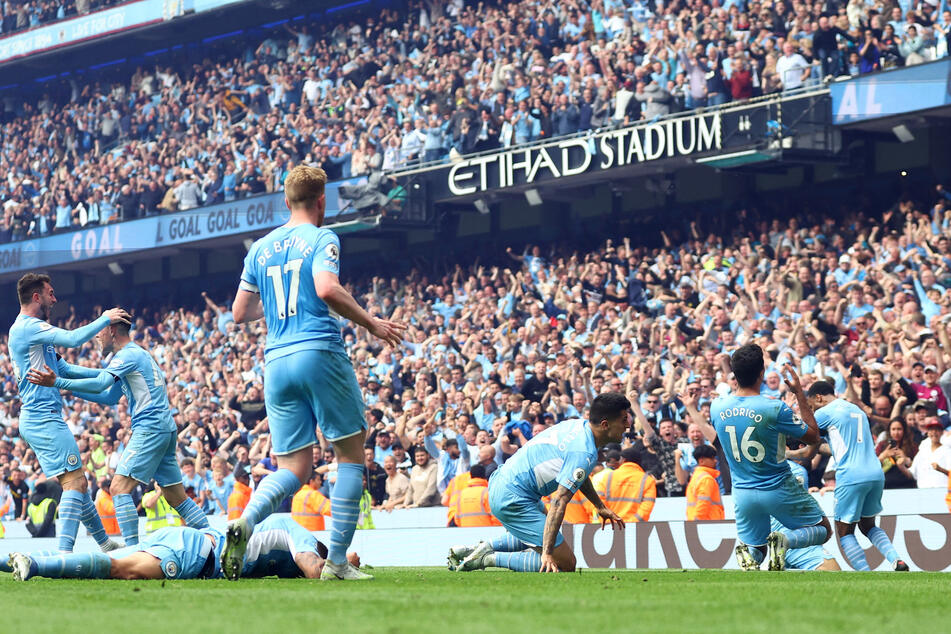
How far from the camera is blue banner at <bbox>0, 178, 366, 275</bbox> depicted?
27.6 metres

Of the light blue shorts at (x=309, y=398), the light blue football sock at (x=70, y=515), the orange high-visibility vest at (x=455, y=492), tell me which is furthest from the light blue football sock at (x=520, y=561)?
the orange high-visibility vest at (x=455, y=492)

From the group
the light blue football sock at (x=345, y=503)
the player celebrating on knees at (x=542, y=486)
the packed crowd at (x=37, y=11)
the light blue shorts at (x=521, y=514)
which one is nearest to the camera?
the light blue football sock at (x=345, y=503)

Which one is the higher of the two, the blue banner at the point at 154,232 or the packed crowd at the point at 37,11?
the packed crowd at the point at 37,11

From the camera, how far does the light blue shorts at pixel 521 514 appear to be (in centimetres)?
950

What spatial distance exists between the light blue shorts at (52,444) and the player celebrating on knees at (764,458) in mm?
5078

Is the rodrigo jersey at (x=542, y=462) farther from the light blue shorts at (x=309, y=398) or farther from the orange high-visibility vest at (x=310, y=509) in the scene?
the orange high-visibility vest at (x=310, y=509)

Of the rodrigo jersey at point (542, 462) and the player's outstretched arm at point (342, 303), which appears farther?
the rodrigo jersey at point (542, 462)

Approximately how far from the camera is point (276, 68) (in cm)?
3203

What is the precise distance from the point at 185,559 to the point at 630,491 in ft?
21.7

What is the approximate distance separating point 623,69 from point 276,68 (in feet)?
39.6

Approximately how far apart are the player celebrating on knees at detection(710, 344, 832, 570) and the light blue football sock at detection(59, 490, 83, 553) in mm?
4988

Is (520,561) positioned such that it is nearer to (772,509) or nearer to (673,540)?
(772,509)

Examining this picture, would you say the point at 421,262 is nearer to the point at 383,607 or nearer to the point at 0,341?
the point at 0,341

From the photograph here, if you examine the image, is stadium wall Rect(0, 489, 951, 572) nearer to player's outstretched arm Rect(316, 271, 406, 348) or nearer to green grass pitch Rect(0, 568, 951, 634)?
green grass pitch Rect(0, 568, 951, 634)
